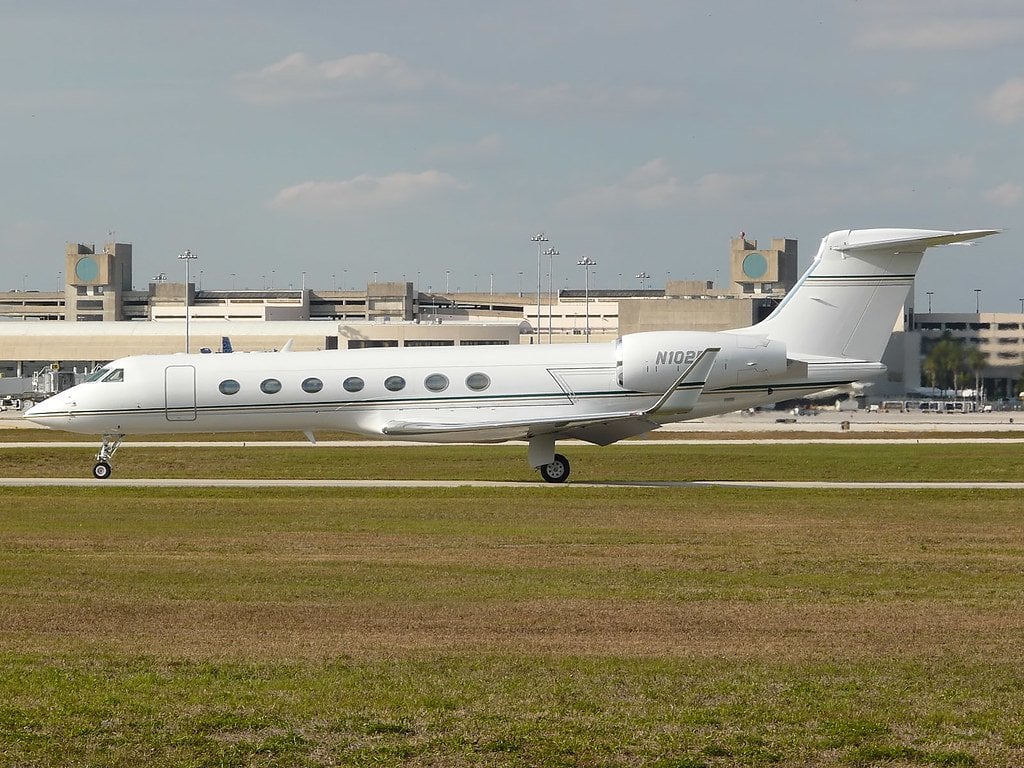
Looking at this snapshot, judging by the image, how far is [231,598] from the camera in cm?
1603

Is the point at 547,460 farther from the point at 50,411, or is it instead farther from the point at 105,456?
the point at 50,411

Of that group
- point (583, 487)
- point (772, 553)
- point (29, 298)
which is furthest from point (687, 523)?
point (29, 298)

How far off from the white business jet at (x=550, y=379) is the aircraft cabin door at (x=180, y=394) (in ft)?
0.08

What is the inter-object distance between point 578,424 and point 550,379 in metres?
1.37

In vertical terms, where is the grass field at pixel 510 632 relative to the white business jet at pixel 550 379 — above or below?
below

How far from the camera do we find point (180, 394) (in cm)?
3353

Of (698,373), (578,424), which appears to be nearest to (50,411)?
(578,424)

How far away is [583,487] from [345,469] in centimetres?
947

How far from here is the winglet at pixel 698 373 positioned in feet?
104

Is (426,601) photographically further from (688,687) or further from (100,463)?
(100,463)

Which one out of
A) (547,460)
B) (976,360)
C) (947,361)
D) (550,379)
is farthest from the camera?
(947,361)

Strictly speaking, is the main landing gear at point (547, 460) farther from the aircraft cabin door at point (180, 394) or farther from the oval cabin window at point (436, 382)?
the aircraft cabin door at point (180, 394)

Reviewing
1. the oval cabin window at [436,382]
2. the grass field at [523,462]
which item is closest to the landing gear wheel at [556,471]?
the grass field at [523,462]

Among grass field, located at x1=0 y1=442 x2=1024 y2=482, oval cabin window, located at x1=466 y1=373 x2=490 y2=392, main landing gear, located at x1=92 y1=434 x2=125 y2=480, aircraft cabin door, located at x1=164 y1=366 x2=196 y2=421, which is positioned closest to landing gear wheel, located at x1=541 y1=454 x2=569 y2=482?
grass field, located at x1=0 y1=442 x2=1024 y2=482
